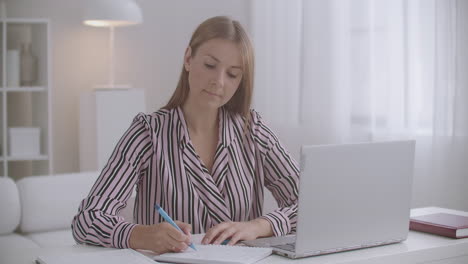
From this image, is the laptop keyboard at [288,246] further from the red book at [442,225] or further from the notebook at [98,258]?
the red book at [442,225]

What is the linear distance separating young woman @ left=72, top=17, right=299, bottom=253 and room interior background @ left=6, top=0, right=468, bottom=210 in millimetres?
1747

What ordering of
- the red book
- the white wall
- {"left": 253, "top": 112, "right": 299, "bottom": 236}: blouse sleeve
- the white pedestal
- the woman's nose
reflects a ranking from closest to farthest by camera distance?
the red book < the woman's nose < {"left": 253, "top": 112, "right": 299, "bottom": 236}: blouse sleeve < the white pedestal < the white wall

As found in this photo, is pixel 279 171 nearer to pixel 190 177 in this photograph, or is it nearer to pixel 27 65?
pixel 190 177

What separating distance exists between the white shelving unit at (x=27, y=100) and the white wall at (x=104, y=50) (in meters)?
0.20

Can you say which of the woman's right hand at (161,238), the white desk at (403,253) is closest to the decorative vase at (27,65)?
the white desk at (403,253)

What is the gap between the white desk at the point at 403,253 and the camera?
145cm

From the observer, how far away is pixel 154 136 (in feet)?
6.15

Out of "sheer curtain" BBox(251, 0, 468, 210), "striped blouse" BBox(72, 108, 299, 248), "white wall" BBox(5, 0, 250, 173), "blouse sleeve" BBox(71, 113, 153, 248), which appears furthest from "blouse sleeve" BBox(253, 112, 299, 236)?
"white wall" BBox(5, 0, 250, 173)

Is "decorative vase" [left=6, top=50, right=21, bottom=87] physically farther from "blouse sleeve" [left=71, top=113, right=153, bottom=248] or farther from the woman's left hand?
the woman's left hand

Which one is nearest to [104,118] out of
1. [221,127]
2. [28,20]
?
[28,20]

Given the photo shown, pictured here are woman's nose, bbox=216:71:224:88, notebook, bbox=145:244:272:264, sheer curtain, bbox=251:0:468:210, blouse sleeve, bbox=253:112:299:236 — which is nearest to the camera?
notebook, bbox=145:244:272:264

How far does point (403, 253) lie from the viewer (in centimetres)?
154

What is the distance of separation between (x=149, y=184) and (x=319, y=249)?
2.04 ft

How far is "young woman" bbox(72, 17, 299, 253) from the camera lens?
1785mm
